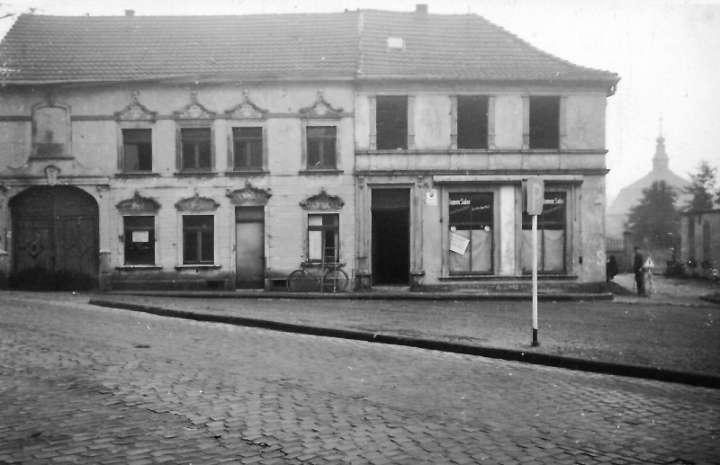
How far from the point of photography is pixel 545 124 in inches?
941

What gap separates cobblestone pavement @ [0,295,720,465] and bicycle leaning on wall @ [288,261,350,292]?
12234mm

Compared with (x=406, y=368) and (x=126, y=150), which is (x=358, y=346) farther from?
(x=126, y=150)

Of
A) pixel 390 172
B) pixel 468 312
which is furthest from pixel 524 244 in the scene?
pixel 468 312

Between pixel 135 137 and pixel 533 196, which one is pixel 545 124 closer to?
pixel 533 196

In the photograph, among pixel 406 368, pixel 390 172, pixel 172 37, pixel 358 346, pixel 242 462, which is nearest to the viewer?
pixel 242 462

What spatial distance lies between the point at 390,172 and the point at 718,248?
17.7 meters

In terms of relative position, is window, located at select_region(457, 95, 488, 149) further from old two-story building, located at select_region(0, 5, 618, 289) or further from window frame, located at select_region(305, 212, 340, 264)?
window frame, located at select_region(305, 212, 340, 264)

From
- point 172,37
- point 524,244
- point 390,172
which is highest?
point 172,37

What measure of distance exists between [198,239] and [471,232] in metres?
9.82

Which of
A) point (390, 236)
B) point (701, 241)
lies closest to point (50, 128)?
point (390, 236)

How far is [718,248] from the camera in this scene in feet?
102

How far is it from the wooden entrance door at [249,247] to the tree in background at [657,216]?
41048 mm

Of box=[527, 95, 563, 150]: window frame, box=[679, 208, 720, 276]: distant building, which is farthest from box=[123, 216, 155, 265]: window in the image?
box=[679, 208, 720, 276]: distant building

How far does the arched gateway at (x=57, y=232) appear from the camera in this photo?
23.7m
